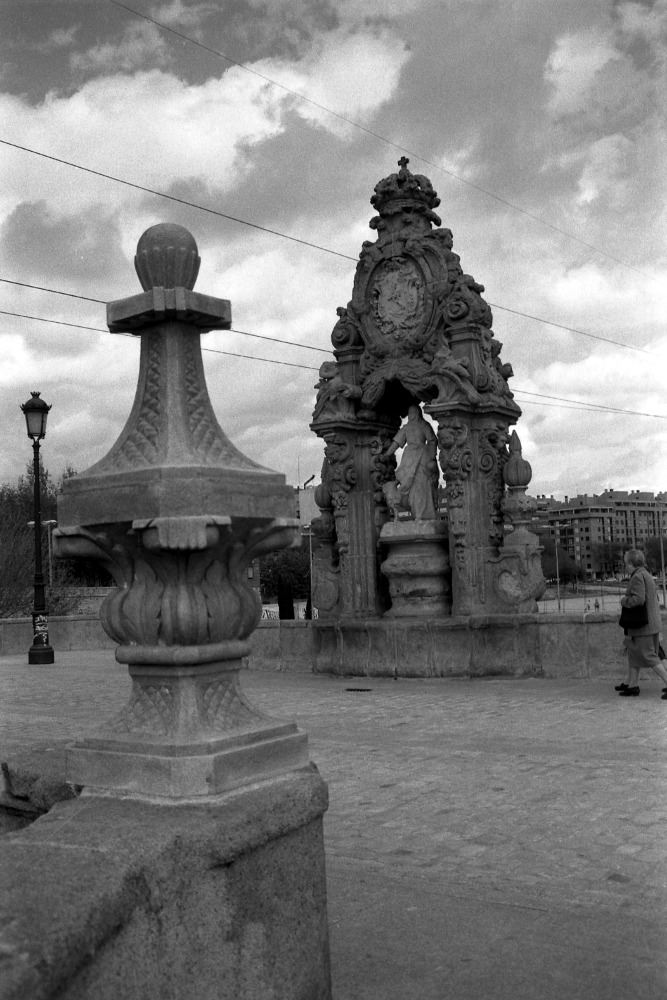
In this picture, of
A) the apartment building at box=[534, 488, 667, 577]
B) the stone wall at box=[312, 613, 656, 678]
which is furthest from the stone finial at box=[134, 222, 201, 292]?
the apartment building at box=[534, 488, 667, 577]

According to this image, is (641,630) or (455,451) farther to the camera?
(455,451)

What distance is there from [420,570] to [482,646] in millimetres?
1494

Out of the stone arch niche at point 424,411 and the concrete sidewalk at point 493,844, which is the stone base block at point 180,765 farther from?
the stone arch niche at point 424,411

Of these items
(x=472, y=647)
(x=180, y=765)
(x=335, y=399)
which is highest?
(x=335, y=399)

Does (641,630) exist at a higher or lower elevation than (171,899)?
higher


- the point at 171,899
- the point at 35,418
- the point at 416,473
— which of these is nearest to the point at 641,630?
the point at 416,473

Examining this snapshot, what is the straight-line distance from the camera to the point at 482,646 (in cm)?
1527

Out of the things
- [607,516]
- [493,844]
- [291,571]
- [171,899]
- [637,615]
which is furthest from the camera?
[607,516]

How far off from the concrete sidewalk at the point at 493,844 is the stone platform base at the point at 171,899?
2.76 ft

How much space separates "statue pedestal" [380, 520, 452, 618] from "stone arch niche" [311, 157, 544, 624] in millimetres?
44

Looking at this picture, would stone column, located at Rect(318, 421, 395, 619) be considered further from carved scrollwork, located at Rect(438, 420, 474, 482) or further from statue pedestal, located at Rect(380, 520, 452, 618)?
carved scrollwork, located at Rect(438, 420, 474, 482)

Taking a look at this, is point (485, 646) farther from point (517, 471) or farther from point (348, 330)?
point (348, 330)

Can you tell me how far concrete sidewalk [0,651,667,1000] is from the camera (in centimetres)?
440

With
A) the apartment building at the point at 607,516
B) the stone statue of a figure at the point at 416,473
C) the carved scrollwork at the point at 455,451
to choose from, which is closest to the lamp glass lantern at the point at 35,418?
the stone statue of a figure at the point at 416,473
